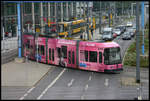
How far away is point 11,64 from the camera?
864 inches

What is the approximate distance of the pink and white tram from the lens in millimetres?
17594

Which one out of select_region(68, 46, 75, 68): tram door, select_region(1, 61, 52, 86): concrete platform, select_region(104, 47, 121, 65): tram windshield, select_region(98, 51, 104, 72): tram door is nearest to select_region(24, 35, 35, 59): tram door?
select_region(1, 61, 52, 86): concrete platform

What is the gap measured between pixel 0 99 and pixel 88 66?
7.09m

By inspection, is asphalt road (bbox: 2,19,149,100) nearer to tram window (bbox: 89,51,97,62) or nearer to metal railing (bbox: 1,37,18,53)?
tram window (bbox: 89,51,97,62)

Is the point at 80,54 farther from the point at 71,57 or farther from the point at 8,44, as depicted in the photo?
the point at 8,44

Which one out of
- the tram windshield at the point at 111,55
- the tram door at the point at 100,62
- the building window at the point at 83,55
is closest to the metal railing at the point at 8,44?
the building window at the point at 83,55

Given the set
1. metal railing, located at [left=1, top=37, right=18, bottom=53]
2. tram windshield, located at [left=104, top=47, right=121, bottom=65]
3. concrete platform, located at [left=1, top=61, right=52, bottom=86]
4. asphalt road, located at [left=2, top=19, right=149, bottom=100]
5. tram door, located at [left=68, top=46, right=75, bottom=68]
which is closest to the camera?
asphalt road, located at [left=2, top=19, right=149, bottom=100]

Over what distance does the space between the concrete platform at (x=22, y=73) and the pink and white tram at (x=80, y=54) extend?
89 cm

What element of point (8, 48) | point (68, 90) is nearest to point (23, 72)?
point (68, 90)

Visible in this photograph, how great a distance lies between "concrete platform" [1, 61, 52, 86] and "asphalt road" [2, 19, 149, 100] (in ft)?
1.79

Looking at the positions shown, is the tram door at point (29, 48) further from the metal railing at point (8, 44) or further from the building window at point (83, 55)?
the building window at point (83, 55)

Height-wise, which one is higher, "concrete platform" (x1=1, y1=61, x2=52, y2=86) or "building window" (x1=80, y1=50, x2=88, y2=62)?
"building window" (x1=80, y1=50, x2=88, y2=62)

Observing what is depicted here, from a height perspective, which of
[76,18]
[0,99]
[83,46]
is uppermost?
[76,18]

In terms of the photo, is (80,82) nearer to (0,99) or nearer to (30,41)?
(0,99)
